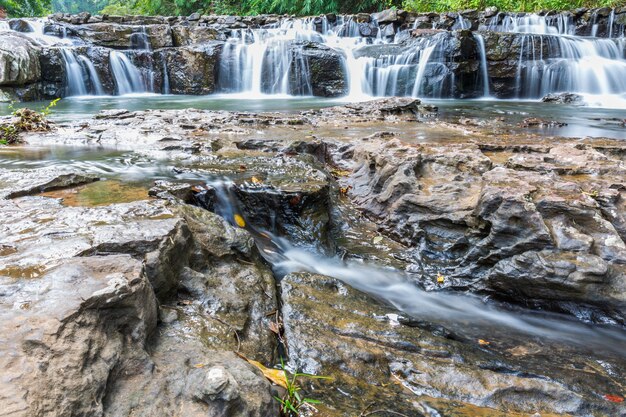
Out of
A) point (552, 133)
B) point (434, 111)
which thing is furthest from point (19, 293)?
point (434, 111)

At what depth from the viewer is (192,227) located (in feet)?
8.81

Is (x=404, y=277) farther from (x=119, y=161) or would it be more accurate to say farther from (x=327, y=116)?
(x=327, y=116)

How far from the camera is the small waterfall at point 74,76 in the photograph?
1391cm

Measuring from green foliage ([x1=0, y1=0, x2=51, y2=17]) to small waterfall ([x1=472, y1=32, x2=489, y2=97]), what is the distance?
2886 centimetres

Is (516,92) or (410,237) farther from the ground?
(516,92)

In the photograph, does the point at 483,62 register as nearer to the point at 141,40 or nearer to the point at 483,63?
the point at 483,63

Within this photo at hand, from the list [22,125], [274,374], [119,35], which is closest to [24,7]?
[119,35]

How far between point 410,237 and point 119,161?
317cm

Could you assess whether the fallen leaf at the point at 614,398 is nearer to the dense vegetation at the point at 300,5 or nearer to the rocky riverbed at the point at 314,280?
the rocky riverbed at the point at 314,280

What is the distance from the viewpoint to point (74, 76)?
14.0m

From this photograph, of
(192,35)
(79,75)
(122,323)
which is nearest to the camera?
(122,323)

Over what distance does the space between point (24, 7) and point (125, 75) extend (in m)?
21.8

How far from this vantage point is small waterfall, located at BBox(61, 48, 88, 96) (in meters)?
13.9

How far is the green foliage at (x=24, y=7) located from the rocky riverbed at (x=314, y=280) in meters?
29.4
